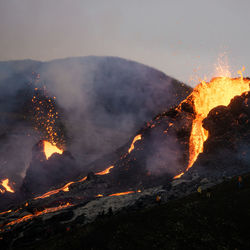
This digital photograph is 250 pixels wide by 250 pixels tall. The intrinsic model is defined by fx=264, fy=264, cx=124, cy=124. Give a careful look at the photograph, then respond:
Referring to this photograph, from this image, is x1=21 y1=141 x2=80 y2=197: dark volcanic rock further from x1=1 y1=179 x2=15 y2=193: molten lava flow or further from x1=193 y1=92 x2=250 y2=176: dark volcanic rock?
x1=193 y1=92 x2=250 y2=176: dark volcanic rock

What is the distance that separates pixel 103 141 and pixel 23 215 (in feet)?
382

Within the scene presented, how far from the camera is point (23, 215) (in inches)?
2003

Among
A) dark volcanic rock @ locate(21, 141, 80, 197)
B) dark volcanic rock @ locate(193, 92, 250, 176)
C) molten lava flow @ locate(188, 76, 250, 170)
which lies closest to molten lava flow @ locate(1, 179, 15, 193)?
dark volcanic rock @ locate(21, 141, 80, 197)

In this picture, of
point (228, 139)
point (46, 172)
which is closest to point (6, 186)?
point (46, 172)

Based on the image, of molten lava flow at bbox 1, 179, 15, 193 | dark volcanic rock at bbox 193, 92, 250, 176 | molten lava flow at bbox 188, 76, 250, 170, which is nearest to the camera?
dark volcanic rock at bbox 193, 92, 250, 176

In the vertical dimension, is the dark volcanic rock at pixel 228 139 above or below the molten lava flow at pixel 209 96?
below

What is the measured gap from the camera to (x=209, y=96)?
247ft

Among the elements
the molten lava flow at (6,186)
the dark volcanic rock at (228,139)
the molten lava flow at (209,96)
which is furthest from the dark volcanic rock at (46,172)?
the dark volcanic rock at (228,139)

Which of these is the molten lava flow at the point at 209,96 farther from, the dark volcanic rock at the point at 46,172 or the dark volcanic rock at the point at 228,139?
the dark volcanic rock at the point at 46,172

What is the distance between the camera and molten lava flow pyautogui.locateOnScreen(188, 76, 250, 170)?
67875mm

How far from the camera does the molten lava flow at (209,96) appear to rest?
67875 mm

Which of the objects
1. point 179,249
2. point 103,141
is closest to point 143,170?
point 179,249

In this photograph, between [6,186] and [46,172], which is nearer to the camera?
[46,172]

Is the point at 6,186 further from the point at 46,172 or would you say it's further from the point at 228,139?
the point at 228,139
